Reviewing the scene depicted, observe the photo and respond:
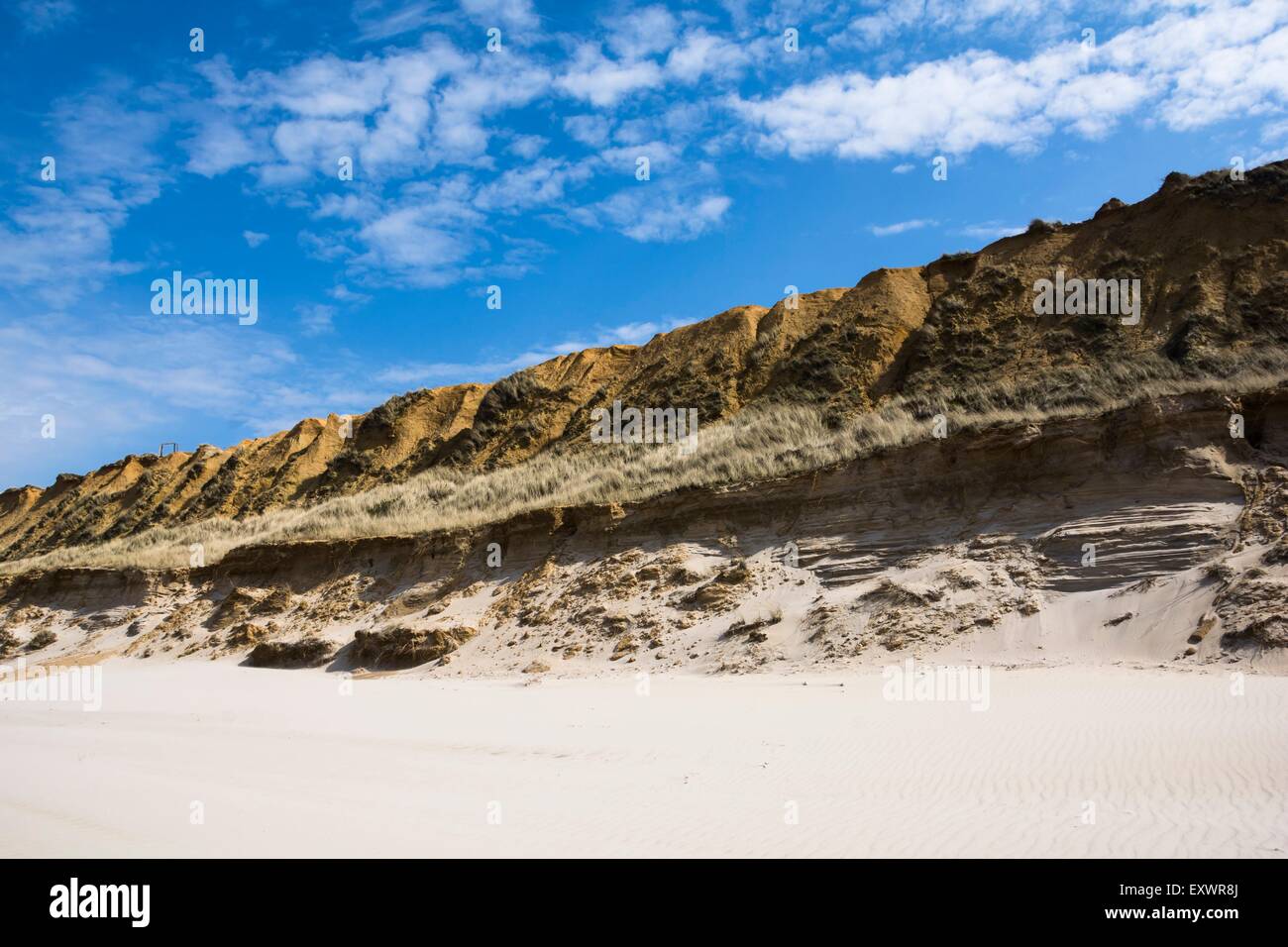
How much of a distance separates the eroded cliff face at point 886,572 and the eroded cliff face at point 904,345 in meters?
6.34

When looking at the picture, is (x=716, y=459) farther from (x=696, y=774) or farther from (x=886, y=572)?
(x=696, y=774)

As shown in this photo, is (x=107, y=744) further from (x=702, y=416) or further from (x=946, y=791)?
(x=702, y=416)

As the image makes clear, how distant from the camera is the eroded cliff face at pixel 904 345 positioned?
21656mm

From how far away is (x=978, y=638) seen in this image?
42.4 feet

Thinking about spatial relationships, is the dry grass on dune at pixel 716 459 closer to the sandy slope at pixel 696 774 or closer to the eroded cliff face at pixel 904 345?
the eroded cliff face at pixel 904 345

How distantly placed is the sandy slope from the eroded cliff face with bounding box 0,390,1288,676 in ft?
4.76

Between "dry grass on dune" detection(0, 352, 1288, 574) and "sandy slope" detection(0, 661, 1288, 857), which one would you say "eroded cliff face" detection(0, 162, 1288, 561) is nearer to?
"dry grass on dune" detection(0, 352, 1288, 574)

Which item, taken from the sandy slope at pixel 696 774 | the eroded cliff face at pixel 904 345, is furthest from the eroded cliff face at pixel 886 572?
the eroded cliff face at pixel 904 345

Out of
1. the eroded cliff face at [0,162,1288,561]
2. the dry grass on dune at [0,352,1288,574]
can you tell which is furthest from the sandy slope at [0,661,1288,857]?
the eroded cliff face at [0,162,1288,561]

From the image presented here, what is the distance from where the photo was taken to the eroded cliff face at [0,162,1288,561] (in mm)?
21656

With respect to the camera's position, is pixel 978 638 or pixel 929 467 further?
pixel 929 467

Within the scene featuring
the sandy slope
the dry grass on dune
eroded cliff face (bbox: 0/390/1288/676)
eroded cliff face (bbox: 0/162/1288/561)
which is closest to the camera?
the sandy slope
